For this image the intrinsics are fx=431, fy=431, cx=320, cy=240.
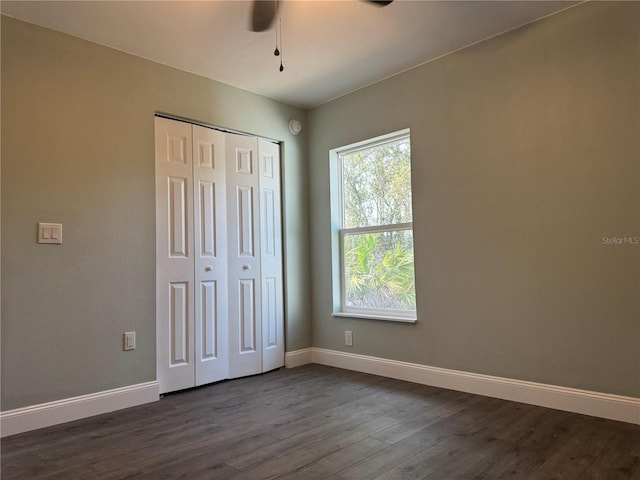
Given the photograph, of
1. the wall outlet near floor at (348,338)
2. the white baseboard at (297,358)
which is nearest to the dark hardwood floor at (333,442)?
the wall outlet near floor at (348,338)

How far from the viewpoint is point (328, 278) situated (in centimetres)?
403

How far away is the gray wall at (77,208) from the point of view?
254cm

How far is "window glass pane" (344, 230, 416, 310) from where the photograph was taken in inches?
138

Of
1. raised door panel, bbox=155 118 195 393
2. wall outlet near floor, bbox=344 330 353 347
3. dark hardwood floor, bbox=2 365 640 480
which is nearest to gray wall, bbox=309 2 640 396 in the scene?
wall outlet near floor, bbox=344 330 353 347

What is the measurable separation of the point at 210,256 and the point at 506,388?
2.35 m

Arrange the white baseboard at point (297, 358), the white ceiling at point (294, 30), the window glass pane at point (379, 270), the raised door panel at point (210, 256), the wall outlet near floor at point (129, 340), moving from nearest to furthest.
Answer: the white ceiling at point (294, 30) → the wall outlet near floor at point (129, 340) → the raised door panel at point (210, 256) → the window glass pane at point (379, 270) → the white baseboard at point (297, 358)

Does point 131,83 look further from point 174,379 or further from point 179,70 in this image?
point 174,379

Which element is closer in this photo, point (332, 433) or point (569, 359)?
point (332, 433)

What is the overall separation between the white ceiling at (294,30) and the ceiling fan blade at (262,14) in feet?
0.14

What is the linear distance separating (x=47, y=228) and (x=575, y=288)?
323 cm

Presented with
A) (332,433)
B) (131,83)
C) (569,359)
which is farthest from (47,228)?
(569,359)

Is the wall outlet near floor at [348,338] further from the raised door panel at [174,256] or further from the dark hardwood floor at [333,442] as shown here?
the raised door panel at [174,256]

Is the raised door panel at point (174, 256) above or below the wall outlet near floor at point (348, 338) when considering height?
above

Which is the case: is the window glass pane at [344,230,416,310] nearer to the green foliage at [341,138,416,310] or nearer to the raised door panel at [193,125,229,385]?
the green foliage at [341,138,416,310]
